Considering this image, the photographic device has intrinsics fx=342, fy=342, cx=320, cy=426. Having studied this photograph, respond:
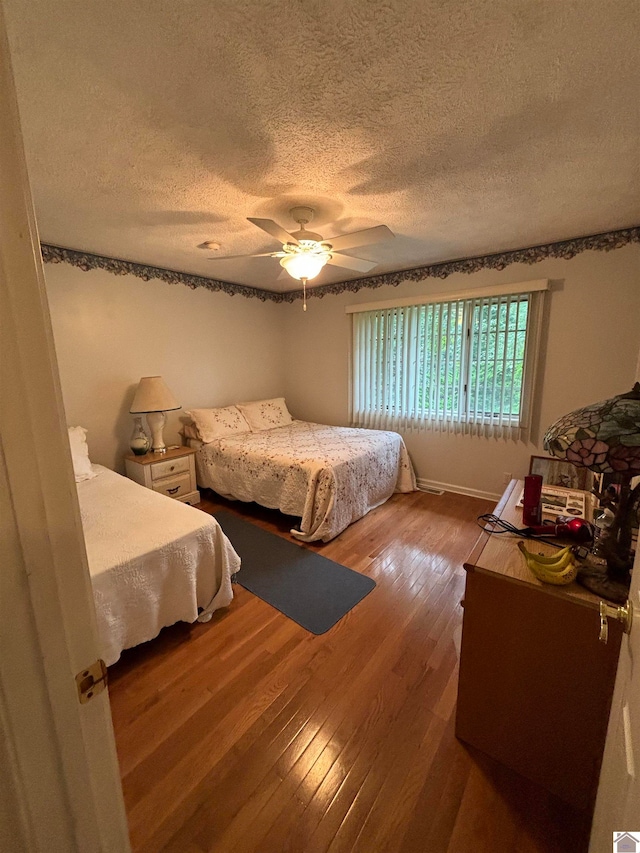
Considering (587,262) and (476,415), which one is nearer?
(587,262)

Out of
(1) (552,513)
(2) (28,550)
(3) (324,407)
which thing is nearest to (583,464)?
(1) (552,513)

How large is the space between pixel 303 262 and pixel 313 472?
146 centimetres

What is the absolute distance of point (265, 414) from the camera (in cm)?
405

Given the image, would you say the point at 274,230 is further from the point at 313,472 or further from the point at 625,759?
the point at 625,759

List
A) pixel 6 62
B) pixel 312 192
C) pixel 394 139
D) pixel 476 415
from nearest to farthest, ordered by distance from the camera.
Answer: pixel 6 62
pixel 394 139
pixel 312 192
pixel 476 415

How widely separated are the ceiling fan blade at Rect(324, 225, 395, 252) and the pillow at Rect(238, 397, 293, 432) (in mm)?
2288

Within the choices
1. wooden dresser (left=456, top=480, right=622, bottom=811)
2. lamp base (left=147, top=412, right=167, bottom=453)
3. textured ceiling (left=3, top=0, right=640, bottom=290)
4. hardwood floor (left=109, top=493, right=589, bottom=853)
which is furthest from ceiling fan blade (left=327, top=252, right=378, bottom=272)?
hardwood floor (left=109, top=493, right=589, bottom=853)

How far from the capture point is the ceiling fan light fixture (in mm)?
2006

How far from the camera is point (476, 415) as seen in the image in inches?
131

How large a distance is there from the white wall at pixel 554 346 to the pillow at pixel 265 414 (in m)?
0.72

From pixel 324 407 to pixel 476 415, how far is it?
6.02 ft

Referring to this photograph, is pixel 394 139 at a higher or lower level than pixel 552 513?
higher

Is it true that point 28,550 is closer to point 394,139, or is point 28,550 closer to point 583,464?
point 583,464

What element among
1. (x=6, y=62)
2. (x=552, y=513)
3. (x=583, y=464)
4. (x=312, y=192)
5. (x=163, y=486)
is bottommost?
(x=163, y=486)
